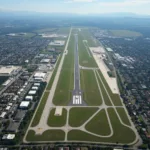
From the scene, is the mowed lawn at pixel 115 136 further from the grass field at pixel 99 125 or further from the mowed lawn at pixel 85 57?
the mowed lawn at pixel 85 57

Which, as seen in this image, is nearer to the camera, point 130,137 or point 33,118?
point 130,137

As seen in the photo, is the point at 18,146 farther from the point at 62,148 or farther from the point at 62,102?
the point at 62,102

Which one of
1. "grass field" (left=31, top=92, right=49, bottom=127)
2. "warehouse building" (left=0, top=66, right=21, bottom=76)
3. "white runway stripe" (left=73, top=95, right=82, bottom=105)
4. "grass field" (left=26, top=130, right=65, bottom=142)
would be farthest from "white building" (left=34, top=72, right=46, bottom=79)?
"grass field" (left=26, top=130, right=65, bottom=142)

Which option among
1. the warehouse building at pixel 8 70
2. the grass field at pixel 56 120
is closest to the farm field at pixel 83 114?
the grass field at pixel 56 120

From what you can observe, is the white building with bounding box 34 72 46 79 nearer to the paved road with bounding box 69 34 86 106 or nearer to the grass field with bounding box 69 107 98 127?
the paved road with bounding box 69 34 86 106

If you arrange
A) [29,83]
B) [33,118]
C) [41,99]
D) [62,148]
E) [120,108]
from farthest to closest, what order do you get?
[29,83] < [41,99] < [120,108] < [33,118] < [62,148]

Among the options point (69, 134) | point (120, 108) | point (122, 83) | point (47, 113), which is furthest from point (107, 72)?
point (69, 134)

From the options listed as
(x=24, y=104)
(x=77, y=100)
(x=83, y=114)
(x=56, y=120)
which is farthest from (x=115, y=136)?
(x=24, y=104)

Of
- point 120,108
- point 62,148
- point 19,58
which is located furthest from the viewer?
point 19,58
